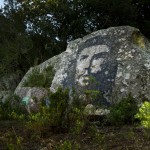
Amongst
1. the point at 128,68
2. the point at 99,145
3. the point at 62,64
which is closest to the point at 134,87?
the point at 128,68

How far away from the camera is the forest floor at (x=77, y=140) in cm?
449

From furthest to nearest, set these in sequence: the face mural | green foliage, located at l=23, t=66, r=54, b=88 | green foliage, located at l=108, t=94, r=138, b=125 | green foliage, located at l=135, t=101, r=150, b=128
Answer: green foliage, located at l=23, t=66, r=54, b=88
the face mural
green foliage, located at l=108, t=94, r=138, b=125
green foliage, located at l=135, t=101, r=150, b=128

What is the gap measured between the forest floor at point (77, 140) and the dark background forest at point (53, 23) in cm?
961

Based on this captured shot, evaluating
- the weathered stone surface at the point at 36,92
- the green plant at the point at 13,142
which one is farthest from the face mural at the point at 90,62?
Result: the green plant at the point at 13,142

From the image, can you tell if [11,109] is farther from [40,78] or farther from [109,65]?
[40,78]

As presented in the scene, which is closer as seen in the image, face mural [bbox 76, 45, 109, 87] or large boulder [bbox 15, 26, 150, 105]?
large boulder [bbox 15, 26, 150, 105]

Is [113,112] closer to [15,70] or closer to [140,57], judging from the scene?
[140,57]

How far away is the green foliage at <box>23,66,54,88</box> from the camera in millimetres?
10374

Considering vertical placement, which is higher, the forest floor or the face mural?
the face mural

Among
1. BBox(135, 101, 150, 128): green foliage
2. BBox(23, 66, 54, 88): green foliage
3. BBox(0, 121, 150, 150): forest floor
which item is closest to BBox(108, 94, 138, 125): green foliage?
BBox(0, 121, 150, 150): forest floor

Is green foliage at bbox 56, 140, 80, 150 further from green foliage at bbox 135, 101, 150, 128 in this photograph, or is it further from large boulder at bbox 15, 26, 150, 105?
large boulder at bbox 15, 26, 150, 105

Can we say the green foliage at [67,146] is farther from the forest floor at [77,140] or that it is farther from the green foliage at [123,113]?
the green foliage at [123,113]

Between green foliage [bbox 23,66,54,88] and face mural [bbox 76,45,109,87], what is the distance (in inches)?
86.6

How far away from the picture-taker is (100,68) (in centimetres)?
777
